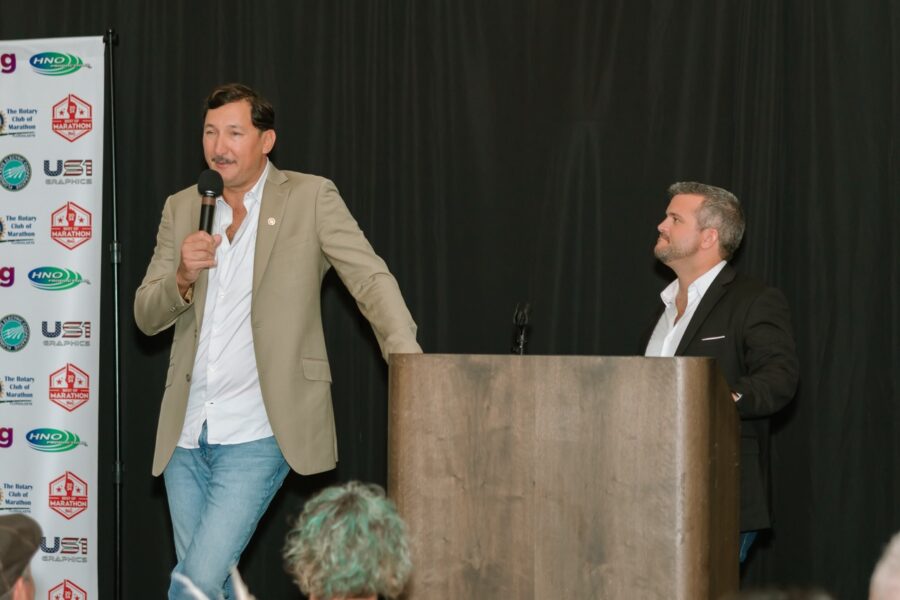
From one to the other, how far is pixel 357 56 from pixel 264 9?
1.72 feet

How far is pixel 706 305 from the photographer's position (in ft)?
12.2

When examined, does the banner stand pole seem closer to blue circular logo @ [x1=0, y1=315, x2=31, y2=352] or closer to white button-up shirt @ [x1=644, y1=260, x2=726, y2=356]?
blue circular logo @ [x1=0, y1=315, x2=31, y2=352]

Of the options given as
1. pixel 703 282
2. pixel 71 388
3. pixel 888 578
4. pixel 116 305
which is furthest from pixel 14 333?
pixel 888 578

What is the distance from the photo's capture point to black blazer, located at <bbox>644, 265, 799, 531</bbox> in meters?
3.47

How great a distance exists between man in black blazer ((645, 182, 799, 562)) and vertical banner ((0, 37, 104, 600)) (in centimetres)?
261

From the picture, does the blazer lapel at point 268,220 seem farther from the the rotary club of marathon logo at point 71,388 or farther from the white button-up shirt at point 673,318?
the the rotary club of marathon logo at point 71,388

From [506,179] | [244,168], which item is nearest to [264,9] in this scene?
[506,179]

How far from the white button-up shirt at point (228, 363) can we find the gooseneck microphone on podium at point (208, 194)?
0.18 m

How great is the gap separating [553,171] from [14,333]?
2560mm

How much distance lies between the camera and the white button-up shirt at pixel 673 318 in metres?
3.80

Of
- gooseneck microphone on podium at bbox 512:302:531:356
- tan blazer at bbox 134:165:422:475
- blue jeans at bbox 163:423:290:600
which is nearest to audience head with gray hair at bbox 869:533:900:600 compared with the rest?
gooseneck microphone on podium at bbox 512:302:531:356

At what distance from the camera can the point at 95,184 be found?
4.95 metres

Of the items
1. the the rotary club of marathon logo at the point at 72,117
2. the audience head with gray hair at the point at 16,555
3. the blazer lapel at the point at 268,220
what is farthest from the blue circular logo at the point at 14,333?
the audience head with gray hair at the point at 16,555

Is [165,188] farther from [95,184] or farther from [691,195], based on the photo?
[691,195]
